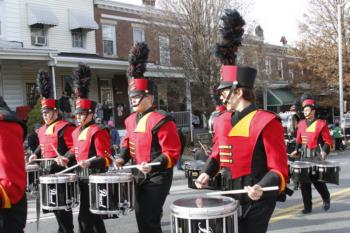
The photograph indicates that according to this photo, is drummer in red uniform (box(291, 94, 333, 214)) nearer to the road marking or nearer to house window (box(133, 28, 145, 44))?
the road marking

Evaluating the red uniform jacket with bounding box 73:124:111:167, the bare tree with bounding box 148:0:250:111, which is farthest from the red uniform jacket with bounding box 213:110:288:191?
the bare tree with bounding box 148:0:250:111

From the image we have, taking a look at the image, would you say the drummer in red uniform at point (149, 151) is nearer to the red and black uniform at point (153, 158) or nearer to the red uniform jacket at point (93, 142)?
the red and black uniform at point (153, 158)

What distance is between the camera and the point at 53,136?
6.89 m

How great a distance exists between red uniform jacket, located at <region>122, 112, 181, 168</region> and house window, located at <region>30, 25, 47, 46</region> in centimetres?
1633

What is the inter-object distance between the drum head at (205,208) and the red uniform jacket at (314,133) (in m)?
5.34

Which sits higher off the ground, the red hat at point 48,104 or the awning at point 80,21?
the awning at point 80,21

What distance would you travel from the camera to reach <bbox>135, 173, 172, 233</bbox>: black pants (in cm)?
486

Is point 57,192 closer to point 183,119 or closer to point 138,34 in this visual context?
point 183,119

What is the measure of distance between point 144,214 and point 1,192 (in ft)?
5.88

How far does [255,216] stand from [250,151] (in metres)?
0.51

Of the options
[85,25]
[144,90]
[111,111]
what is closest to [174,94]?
[111,111]

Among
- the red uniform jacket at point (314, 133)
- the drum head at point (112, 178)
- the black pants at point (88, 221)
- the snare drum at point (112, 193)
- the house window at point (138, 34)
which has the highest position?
the house window at point (138, 34)

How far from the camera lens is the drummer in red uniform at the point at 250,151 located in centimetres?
368

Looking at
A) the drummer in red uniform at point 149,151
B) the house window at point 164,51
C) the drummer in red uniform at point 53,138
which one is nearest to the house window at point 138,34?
the house window at point 164,51
